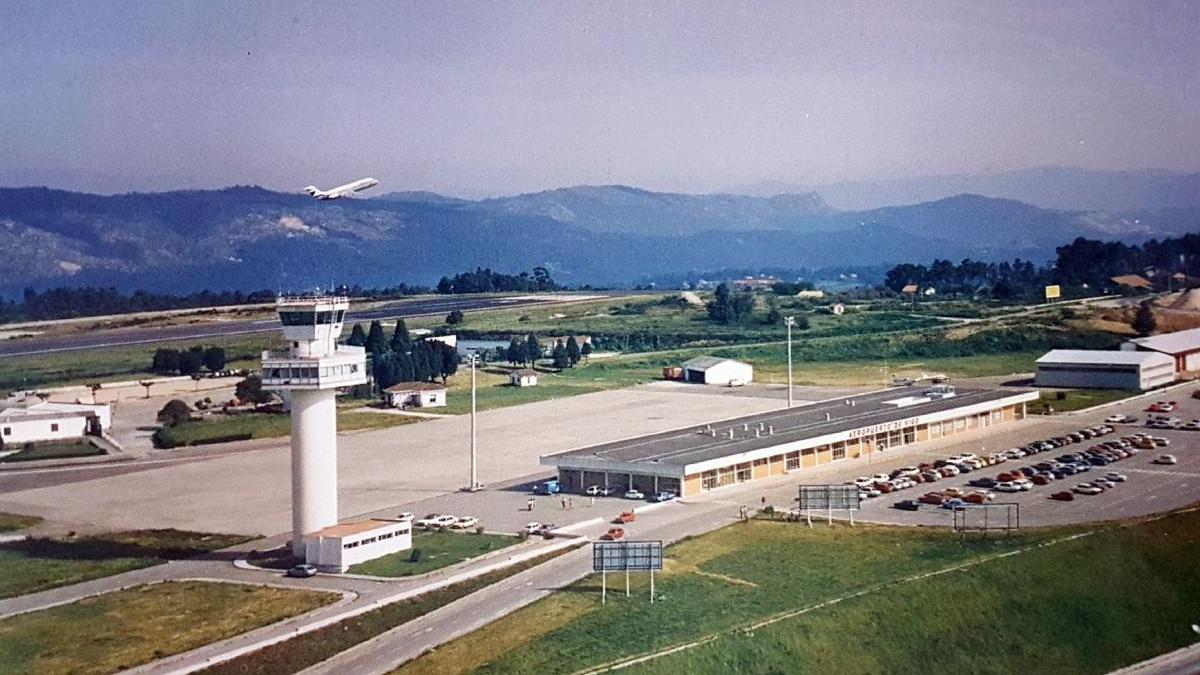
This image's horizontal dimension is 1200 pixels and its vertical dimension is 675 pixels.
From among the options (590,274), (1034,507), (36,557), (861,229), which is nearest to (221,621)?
(36,557)

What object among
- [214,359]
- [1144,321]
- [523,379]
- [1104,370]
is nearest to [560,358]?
[523,379]

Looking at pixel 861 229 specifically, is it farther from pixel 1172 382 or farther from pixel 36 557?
pixel 36 557

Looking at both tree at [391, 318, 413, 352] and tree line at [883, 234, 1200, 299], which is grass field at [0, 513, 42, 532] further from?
tree line at [883, 234, 1200, 299]

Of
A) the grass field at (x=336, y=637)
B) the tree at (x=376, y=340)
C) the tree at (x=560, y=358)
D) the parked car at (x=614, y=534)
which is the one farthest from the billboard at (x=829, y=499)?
the tree at (x=560, y=358)

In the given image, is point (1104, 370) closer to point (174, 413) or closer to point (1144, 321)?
point (1144, 321)

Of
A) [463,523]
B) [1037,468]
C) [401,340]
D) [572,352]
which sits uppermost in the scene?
[401,340]
